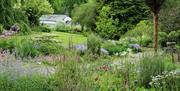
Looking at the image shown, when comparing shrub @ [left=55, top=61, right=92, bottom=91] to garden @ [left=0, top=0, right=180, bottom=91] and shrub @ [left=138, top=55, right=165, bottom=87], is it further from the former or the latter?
shrub @ [left=138, top=55, right=165, bottom=87]

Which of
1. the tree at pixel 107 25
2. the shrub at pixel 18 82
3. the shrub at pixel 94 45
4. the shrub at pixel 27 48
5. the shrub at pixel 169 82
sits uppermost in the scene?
the shrub at pixel 18 82

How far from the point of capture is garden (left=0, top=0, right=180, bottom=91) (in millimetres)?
5609

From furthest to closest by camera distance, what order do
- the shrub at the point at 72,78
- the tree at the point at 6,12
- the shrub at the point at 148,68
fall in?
the tree at the point at 6,12 < the shrub at the point at 148,68 < the shrub at the point at 72,78

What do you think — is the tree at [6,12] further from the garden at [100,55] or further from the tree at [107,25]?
the tree at [107,25]

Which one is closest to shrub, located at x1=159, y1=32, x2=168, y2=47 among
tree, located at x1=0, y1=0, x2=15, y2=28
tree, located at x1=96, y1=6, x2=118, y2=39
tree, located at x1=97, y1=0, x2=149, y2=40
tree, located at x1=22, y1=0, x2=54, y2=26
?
tree, located at x1=0, y1=0, x2=15, y2=28

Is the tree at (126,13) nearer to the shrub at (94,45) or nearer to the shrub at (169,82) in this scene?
the shrub at (94,45)

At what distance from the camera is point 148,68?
713cm


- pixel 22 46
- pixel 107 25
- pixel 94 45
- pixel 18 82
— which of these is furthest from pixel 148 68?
pixel 107 25

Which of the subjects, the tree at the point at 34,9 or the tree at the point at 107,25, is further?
the tree at the point at 34,9

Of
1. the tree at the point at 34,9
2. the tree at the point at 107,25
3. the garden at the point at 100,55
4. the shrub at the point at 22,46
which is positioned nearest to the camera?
the garden at the point at 100,55

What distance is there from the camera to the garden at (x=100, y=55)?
561 cm

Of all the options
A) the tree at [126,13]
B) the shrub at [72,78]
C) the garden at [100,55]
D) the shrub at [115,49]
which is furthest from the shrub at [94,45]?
the tree at [126,13]

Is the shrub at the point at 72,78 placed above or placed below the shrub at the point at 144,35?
above

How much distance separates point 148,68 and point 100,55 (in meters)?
5.76
